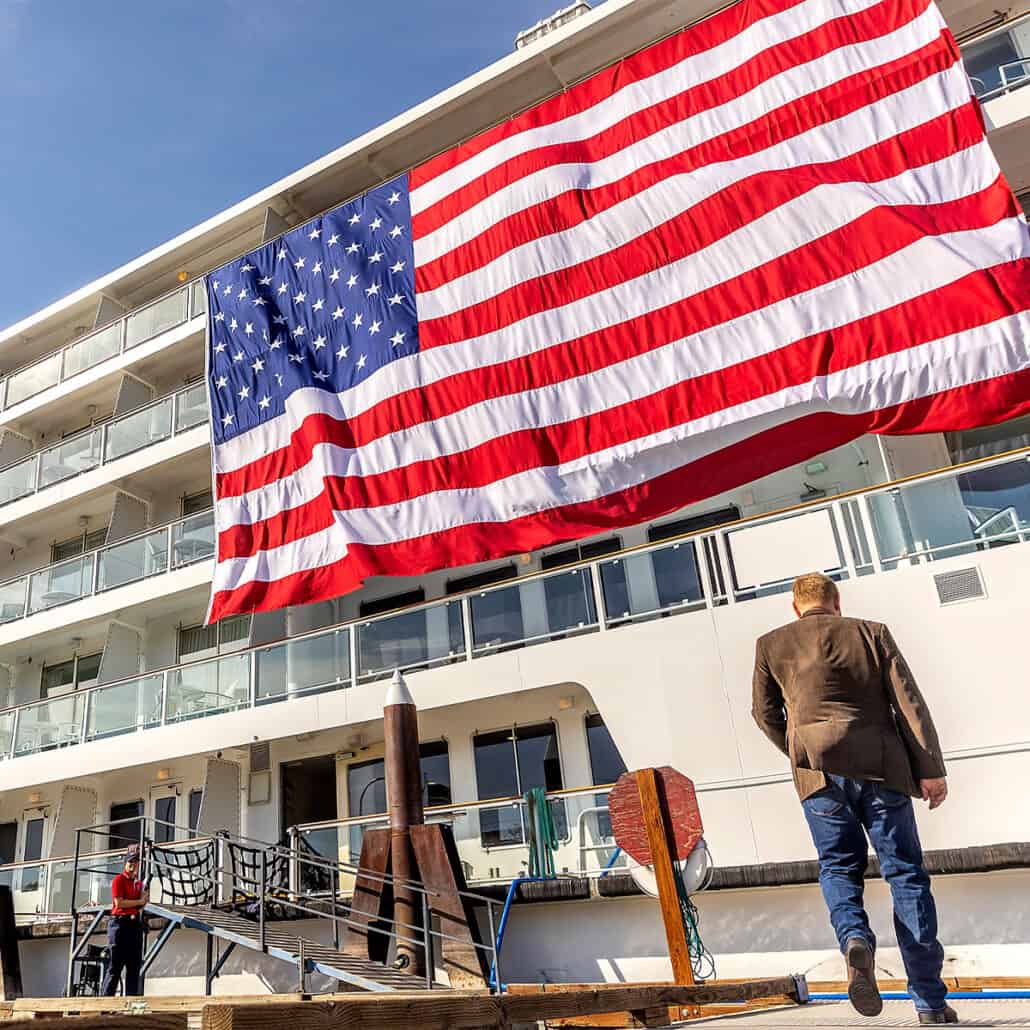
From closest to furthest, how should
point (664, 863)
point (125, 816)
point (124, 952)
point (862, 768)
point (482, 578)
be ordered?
1. point (862, 768)
2. point (664, 863)
3. point (124, 952)
4. point (482, 578)
5. point (125, 816)

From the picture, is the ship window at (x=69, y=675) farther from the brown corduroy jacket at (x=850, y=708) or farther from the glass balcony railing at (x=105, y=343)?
the brown corduroy jacket at (x=850, y=708)

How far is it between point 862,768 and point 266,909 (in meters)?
9.65

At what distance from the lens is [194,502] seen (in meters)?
20.4

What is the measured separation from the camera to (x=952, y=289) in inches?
332

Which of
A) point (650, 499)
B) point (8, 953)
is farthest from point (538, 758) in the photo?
point (8, 953)

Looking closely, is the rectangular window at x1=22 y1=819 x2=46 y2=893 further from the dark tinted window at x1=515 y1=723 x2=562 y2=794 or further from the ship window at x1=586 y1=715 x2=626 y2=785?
the ship window at x1=586 y1=715 x2=626 y2=785

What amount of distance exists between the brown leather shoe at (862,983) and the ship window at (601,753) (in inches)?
369

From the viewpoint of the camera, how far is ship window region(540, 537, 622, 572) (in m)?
15.5

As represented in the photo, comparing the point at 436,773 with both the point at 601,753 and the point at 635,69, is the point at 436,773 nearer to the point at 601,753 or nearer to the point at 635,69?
the point at 601,753

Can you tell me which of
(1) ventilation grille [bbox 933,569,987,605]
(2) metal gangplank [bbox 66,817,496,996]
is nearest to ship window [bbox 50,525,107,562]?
(2) metal gangplank [bbox 66,817,496,996]

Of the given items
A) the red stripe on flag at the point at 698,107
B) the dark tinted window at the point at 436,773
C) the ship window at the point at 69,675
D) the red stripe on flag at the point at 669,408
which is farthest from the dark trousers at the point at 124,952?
the ship window at the point at 69,675

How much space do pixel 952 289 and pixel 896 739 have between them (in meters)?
5.77

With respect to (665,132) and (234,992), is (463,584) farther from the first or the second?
(665,132)

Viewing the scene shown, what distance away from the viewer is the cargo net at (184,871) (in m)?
12.8
